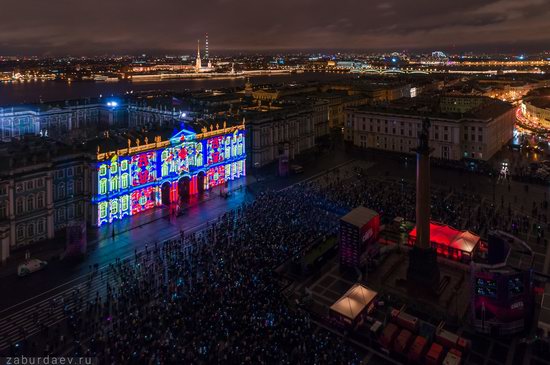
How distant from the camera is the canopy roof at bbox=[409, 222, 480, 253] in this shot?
36.8 metres

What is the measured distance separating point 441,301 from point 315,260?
9461 millimetres

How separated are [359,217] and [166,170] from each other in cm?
2515

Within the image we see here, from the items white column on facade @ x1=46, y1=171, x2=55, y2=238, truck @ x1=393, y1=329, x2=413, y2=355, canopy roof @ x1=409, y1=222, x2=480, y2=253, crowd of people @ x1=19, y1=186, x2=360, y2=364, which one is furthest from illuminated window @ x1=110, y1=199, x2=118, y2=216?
truck @ x1=393, y1=329, x2=413, y2=355

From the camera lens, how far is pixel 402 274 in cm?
3541

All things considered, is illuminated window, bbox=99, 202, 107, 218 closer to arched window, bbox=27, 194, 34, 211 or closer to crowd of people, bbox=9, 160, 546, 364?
arched window, bbox=27, 194, 34, 211

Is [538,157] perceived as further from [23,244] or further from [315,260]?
A: [23,244]

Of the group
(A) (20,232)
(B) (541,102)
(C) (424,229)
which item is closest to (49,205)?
(A) (20,232)

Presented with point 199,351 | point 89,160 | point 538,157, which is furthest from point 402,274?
point 538,157

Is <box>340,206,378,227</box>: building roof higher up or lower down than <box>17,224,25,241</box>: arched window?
higher up

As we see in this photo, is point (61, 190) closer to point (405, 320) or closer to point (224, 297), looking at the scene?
point (224, 297)

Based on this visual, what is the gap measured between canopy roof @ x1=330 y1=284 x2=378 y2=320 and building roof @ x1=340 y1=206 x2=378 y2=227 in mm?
5986

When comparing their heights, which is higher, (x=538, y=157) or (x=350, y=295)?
(x=538, y=157)

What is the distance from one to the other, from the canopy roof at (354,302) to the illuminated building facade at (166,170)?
27.2m

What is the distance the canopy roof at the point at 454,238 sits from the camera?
121 feet
